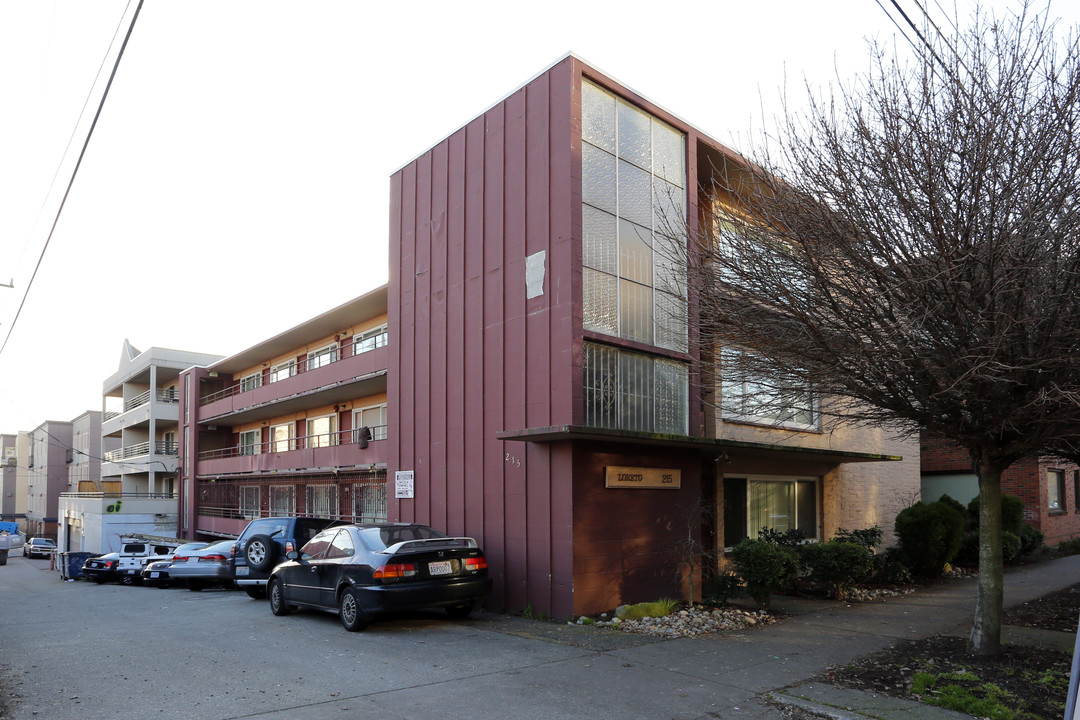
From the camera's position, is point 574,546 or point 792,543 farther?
point 792,543

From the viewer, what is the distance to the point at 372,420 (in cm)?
2577

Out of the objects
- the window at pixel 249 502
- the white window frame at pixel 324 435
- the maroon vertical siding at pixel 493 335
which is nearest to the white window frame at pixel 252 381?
the window at pixel 249 502

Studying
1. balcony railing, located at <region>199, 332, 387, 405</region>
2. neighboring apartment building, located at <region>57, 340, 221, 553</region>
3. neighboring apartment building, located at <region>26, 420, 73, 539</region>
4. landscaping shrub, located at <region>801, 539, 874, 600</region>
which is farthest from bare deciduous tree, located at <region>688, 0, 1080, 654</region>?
neighboring apartment building, located at <region>26, 420, 73, 539</region>

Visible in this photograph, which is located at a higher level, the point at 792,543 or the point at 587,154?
the point at 587,154

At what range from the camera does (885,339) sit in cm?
839

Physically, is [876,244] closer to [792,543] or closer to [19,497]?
[792,543]

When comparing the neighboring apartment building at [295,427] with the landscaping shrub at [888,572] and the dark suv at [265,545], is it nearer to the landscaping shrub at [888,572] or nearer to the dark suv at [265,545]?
the dark suv at [265,545]

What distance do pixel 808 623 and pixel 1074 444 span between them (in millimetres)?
4208

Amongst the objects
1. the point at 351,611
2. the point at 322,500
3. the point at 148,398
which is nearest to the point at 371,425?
the point at 322,500

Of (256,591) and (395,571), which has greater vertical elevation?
(395,571)

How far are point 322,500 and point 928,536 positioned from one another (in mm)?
18077

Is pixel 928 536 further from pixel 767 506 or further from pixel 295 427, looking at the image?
pixel 295 427

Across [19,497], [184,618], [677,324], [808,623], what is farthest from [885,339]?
[19,497]

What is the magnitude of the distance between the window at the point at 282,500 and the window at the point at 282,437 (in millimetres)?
1631
